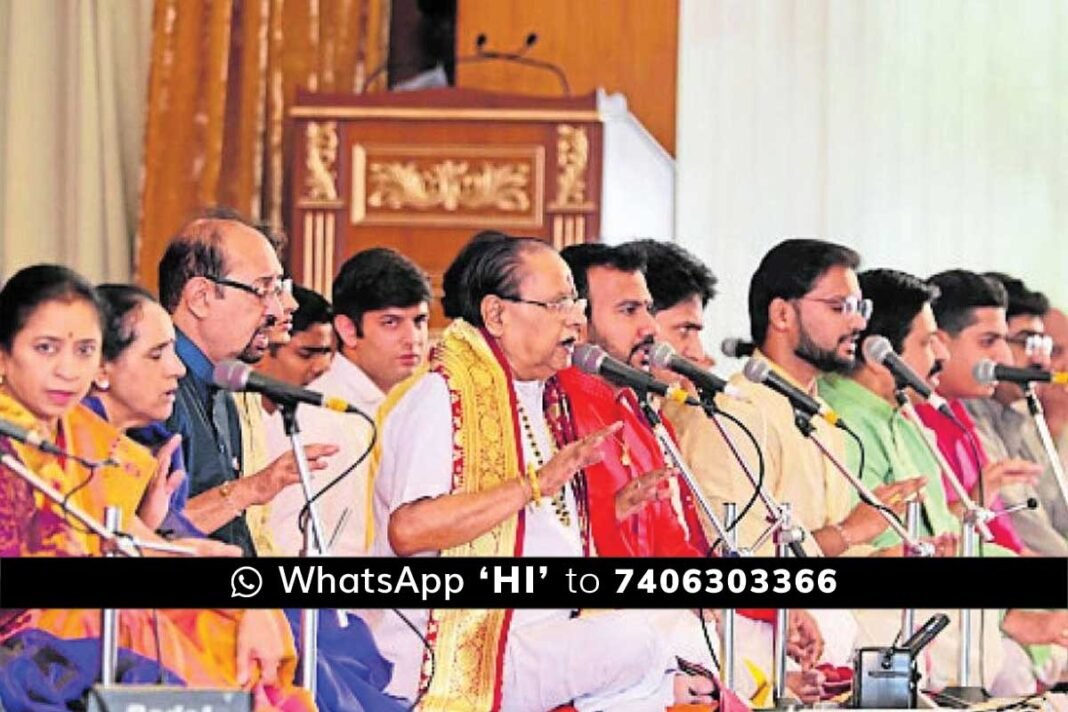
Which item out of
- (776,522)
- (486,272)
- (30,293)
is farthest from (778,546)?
(30,293)

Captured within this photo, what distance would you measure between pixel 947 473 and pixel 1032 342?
39.8 inches

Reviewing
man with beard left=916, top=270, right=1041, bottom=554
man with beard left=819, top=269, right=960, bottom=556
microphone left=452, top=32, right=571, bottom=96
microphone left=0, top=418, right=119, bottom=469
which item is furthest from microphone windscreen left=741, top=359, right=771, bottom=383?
microphone left=452, top=32, right=571, bottom=96

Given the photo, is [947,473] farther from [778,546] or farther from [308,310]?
[308,310]

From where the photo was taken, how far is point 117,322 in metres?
3.68

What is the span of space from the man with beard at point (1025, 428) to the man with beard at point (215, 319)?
6.41 ft

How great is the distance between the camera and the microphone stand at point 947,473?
14.0 feet

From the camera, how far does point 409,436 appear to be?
3.96 m

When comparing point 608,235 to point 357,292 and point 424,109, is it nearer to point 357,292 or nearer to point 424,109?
point 424,109

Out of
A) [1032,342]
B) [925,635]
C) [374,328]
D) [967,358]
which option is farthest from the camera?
[1032,342]

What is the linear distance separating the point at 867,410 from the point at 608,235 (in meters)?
1.45

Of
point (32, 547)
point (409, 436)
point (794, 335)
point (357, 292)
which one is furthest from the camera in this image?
point (357, 292)

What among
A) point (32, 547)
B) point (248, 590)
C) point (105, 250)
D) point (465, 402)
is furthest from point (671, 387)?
point (105, 250)

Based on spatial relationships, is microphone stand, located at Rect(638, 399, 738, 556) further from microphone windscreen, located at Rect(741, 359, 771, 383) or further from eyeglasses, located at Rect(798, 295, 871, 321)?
eyeglasses, located at Rect(798, 295, 871, 321)

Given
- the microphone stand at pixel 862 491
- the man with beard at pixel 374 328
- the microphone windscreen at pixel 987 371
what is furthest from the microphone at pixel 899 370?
the man with beard at pixel 374 328
